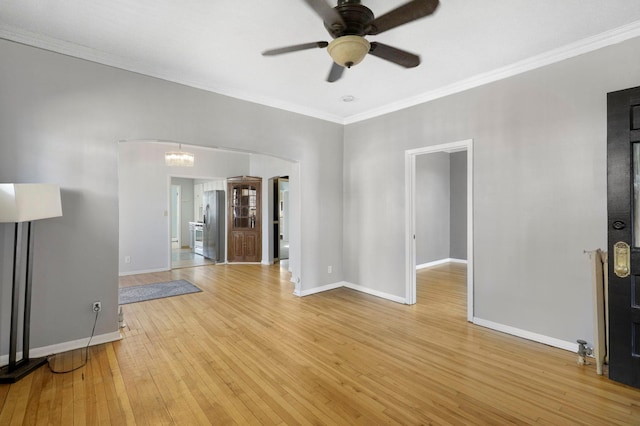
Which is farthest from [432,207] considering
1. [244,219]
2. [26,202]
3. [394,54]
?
[26,202]

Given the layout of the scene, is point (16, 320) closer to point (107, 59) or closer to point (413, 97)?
point (107, 59)

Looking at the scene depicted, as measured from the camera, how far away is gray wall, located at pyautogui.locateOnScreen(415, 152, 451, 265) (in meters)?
7.14

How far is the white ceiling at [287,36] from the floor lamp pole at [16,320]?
178cm

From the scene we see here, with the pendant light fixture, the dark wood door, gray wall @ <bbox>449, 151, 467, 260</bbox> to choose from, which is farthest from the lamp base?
gray wall @ <bbox>449, 151, 467, 260</bbox>

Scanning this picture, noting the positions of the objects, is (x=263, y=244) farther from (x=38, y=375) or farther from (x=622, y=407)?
(x=622, y=407)

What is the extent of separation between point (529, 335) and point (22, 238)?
16.4 ft

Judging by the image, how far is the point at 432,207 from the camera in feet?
24.6

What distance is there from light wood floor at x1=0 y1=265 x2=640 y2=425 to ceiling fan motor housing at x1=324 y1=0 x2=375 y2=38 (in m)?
2.62

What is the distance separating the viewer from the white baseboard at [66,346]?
2.80m

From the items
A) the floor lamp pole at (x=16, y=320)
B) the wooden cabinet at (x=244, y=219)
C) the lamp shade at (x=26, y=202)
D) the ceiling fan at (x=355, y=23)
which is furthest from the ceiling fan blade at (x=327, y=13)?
the wooden cabinet at (x=244, y=219)

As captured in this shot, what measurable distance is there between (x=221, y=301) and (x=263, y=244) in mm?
3167

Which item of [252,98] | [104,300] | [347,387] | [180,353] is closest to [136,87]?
[252,98]

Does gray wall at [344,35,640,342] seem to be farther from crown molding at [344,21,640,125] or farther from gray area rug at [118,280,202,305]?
gray area rug at [118,280,202,305]

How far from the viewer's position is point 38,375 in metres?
2.56
